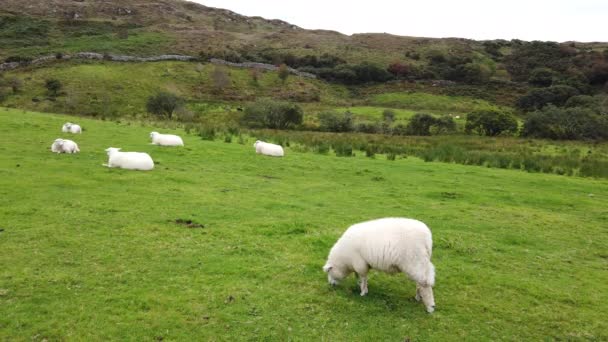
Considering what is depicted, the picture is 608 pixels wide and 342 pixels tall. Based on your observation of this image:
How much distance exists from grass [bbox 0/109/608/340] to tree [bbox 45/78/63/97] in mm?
48943

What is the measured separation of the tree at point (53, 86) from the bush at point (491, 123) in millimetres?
52452

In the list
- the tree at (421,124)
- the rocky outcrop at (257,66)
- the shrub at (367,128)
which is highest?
the rocky outcrop at (257,66)

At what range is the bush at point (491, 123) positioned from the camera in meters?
49.1

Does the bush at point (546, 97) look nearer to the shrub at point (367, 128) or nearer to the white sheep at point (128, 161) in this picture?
the shrub at point (367, 128)

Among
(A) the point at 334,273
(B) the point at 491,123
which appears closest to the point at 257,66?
(B) the point at 491,123

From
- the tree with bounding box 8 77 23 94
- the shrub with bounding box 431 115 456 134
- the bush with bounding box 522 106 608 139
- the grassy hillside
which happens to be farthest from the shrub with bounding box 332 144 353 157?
the tree with bounding box 8 77 23 94

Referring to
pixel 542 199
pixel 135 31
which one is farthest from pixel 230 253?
pixel 135 31

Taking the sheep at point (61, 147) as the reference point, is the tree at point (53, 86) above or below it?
above

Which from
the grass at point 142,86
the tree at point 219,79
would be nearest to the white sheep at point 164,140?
the grass at point 142,86

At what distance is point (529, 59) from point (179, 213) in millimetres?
116590

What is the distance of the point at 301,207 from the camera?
1259 cm

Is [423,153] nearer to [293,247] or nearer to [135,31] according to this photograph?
[293,247]

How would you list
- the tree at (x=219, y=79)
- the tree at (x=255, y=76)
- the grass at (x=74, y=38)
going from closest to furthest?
1. the tree at (x=219, y=79)
2. the tree at (x=255, y=76)
3. the grass at (x=74, y=38)

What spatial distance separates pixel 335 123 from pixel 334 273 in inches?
1610
